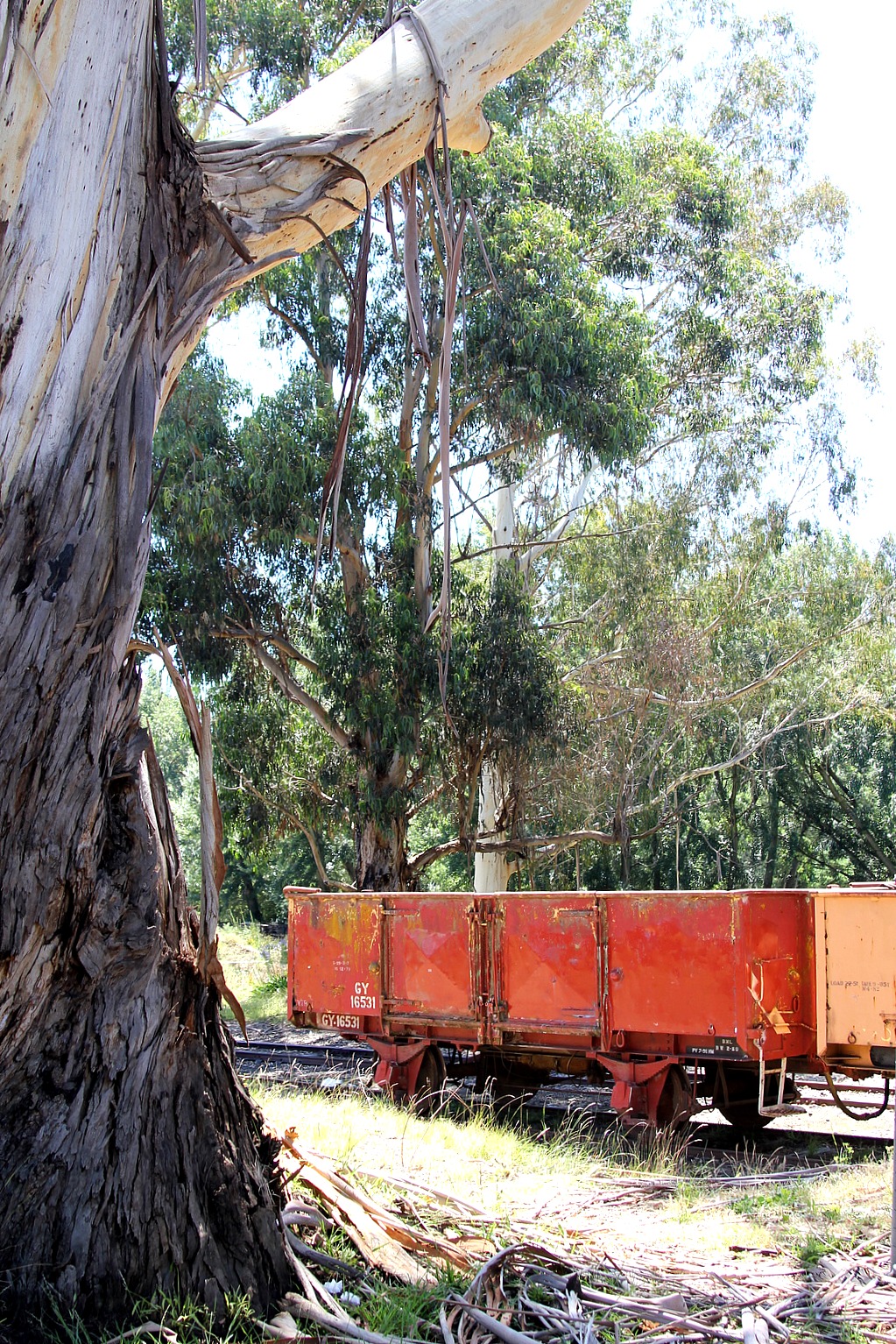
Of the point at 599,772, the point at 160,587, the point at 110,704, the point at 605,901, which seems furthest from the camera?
the point at 599,772

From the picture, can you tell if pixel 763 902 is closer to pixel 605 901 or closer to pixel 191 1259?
pixel 605 901

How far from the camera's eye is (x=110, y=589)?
8.65ft

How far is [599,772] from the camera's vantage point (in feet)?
70.2

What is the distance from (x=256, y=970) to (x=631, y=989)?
59.8 ft

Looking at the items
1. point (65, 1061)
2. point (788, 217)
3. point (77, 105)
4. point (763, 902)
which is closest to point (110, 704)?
point (65, 1061)

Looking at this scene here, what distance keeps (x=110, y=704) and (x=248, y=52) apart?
1996 cm

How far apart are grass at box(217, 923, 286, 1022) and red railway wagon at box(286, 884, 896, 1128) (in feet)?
16.6

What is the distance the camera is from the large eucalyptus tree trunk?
2.52 m

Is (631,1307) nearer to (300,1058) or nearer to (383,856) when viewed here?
(300,1058)

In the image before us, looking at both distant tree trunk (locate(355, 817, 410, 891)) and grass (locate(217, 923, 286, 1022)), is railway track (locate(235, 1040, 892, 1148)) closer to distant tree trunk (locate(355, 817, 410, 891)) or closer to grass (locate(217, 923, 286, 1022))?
grass (locate(217, 923, 286, 1022))

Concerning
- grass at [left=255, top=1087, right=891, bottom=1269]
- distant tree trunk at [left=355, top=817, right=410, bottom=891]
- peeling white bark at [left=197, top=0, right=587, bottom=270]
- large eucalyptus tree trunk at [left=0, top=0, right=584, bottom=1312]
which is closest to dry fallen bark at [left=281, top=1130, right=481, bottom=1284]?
grass at [left=255, top=1087, right=891, bottom=1269]

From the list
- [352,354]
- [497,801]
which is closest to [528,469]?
[497,801]

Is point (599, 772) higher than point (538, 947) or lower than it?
higher

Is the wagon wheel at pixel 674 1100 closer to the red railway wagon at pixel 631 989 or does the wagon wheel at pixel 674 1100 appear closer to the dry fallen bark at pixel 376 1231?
the red railway wagon at pixel 631 989
